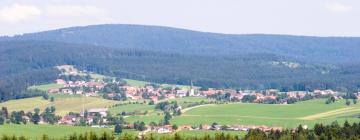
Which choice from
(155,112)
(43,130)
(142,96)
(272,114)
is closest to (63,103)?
(142,96)

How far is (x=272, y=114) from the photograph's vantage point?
131 meters

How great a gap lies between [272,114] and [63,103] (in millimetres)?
37082

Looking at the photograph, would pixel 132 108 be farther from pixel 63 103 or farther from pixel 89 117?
pixel 63 103

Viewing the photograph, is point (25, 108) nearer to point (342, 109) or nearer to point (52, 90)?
point (52, 90)

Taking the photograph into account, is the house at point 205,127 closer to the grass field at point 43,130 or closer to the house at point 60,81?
the grass field at point 43,130

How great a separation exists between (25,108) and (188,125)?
3757cm

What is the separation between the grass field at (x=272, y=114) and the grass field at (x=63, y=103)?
19332 millimetres

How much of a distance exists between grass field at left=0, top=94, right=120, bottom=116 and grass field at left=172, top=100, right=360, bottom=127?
19.3 meters

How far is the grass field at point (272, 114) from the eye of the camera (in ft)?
391

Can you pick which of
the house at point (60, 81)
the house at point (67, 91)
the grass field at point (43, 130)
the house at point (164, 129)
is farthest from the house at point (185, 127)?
the house at point (60, 81)

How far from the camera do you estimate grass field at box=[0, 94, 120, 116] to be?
145 metres

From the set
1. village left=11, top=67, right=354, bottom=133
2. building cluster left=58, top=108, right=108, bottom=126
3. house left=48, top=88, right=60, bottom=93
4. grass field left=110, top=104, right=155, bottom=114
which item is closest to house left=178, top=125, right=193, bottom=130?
village left=11, top=67, right=354, bottom=133

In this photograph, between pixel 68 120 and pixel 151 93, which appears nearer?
pixel 68 120

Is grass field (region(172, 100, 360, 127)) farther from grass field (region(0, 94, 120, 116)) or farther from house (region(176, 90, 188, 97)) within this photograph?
house (region(176, 90, 188, 97))
